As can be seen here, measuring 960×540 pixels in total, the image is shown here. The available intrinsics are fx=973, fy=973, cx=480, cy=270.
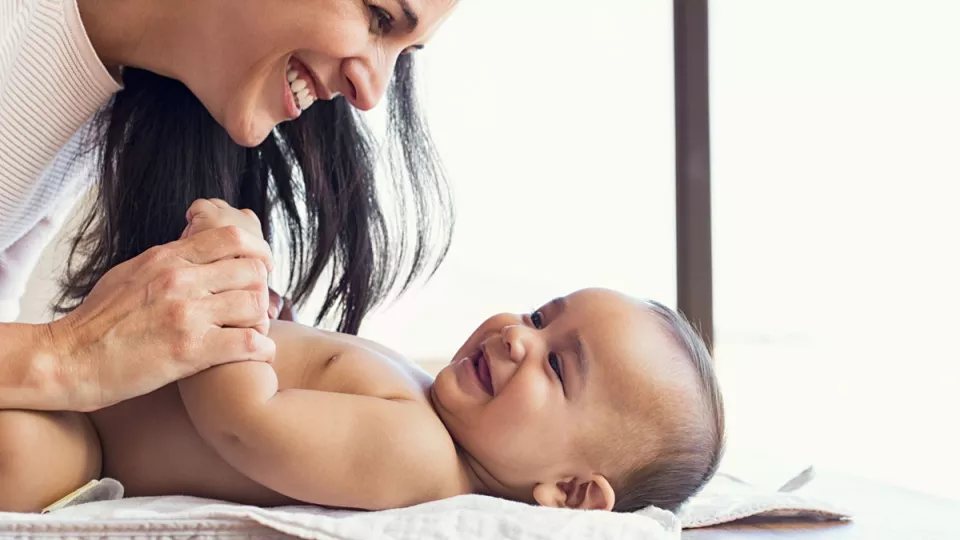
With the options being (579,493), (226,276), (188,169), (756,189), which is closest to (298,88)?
(188,169)

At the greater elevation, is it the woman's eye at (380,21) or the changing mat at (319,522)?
the woman's eye at (380,21)

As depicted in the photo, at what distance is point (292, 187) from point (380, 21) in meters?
0.45

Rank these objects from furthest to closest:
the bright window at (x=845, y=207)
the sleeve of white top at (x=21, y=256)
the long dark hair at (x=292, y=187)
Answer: the bright window at (x=845, y=207) → the sleeve of white top at (x=21, y=256) → the long dark hair at (x=292, y=187)

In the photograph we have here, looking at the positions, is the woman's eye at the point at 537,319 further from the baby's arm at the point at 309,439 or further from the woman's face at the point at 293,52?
the woman's face at the point at 293,52

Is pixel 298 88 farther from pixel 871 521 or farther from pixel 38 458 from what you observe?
pixel 871 521

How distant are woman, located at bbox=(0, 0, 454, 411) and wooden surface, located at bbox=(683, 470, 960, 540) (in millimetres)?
692

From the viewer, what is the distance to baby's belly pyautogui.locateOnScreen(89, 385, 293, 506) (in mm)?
1123

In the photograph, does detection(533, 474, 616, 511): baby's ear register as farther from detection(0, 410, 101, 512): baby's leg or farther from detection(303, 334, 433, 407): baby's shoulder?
detection(0, 410, 101, 512): baby's leg

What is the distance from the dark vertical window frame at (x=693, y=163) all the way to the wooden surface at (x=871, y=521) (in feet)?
3.71

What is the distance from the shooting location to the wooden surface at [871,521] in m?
1.29

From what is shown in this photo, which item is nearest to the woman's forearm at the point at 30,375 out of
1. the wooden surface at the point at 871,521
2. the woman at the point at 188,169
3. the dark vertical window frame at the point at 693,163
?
the woman at the point at 188,169

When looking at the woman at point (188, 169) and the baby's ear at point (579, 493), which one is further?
the baby's ear at point (579, 493)

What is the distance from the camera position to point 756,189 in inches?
157

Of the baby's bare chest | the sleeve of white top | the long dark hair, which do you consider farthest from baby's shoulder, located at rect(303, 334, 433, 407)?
the sleeve of white top
